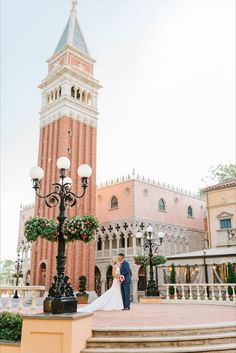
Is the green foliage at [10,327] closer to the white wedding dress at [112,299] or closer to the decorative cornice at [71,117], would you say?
the white wedding dress at [112,299]

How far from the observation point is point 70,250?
24.8 meters

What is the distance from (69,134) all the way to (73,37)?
1071cm

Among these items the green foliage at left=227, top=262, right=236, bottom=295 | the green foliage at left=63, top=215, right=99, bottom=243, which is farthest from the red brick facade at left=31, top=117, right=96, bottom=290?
the green foliage at left=63, top=215, right=99, bottom=243

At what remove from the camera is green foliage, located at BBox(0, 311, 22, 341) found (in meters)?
6.30

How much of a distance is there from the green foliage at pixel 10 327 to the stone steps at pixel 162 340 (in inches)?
60.7

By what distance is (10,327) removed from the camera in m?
6.49

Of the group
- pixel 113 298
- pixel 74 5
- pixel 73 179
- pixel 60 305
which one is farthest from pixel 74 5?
pixel 60 305

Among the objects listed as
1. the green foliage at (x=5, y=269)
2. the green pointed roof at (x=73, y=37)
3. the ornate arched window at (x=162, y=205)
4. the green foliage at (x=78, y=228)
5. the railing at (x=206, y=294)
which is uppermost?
the green pointed roof at (x=73, y=37)

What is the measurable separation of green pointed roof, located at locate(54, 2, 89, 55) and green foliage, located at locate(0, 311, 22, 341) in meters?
27.7

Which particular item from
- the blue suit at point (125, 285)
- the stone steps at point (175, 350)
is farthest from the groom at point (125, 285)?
the stone steps at point (175, 350)

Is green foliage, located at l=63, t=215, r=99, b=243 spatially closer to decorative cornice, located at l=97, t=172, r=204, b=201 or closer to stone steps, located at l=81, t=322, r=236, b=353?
stone steps, located at l=81, t=322, r=236, b=353

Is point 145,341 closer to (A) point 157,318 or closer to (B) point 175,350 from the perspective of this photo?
(B) point 175,350

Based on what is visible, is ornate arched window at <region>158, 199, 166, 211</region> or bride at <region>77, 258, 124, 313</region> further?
ornate arched window at <region>158, 199, 166, 211</region>

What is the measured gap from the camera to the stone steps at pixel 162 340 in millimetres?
5582
